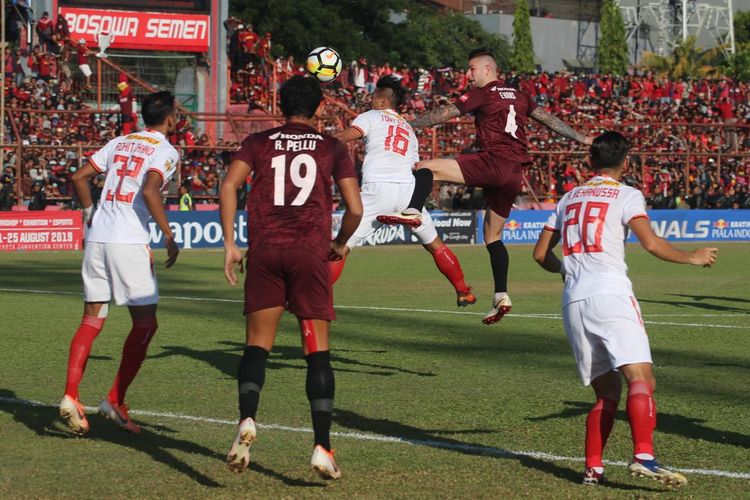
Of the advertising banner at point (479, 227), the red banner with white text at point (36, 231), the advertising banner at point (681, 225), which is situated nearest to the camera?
the red banner with white text at point (36, 231)

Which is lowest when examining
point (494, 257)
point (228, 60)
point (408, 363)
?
point (408, 363)

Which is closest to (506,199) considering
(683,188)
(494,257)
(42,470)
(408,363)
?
(494,257)

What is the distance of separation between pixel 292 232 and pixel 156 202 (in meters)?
1.56

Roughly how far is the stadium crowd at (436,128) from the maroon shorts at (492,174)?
21.9 m

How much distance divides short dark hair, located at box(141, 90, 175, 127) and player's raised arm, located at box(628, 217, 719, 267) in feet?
10.2

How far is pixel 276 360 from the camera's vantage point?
11406 mm

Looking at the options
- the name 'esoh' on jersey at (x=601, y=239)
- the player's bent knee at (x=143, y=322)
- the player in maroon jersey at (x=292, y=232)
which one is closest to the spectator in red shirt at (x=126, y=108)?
the player's bent knee at (x=143, y=322)

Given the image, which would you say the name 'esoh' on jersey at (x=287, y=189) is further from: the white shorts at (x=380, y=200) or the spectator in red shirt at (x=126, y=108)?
the spectator in red shirt at (x=126, y=108)

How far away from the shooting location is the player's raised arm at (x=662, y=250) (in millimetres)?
6434

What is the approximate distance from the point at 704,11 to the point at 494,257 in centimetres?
8343

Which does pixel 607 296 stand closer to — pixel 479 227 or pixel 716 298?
pixel 716 298

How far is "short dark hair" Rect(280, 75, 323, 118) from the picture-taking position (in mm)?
6547

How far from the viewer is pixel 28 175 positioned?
31.9 meters

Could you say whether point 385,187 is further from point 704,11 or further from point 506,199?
point 704,11
